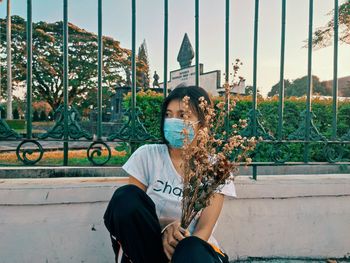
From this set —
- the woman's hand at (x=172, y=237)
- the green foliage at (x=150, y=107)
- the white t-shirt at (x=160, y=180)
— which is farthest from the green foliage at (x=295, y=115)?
the woman's hand at (x=172, y=237)

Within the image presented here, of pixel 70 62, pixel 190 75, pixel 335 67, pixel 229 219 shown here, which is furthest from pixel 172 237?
pixel 70 62

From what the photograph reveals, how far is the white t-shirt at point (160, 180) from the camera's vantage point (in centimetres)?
168

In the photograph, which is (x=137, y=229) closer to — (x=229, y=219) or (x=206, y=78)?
(x=229, y=219)

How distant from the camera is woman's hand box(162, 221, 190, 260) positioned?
1.33m

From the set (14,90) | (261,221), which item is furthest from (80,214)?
(14,90)

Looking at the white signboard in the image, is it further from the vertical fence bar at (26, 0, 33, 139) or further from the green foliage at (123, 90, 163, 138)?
the vertical fence bar at (26, 0, 33, 139)

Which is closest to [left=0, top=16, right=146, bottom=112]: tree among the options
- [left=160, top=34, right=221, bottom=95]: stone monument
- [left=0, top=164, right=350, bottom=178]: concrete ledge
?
[left=160, top=34, right=221, bottom=95]: stone monument

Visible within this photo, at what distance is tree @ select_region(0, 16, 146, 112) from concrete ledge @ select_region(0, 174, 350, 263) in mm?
17781

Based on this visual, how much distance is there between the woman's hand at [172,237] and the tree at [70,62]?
18479mm

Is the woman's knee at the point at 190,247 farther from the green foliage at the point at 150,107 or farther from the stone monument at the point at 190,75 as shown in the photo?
the stone monument at the point at 190,75

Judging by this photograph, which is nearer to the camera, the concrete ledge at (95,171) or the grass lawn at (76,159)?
the concrete ledge at (95,171)

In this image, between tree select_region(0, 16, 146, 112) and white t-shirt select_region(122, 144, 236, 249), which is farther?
tree select_region(0, 16, 146, 112)

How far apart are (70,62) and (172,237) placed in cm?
2100

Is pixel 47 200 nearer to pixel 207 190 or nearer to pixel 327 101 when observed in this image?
pixel 207 190
